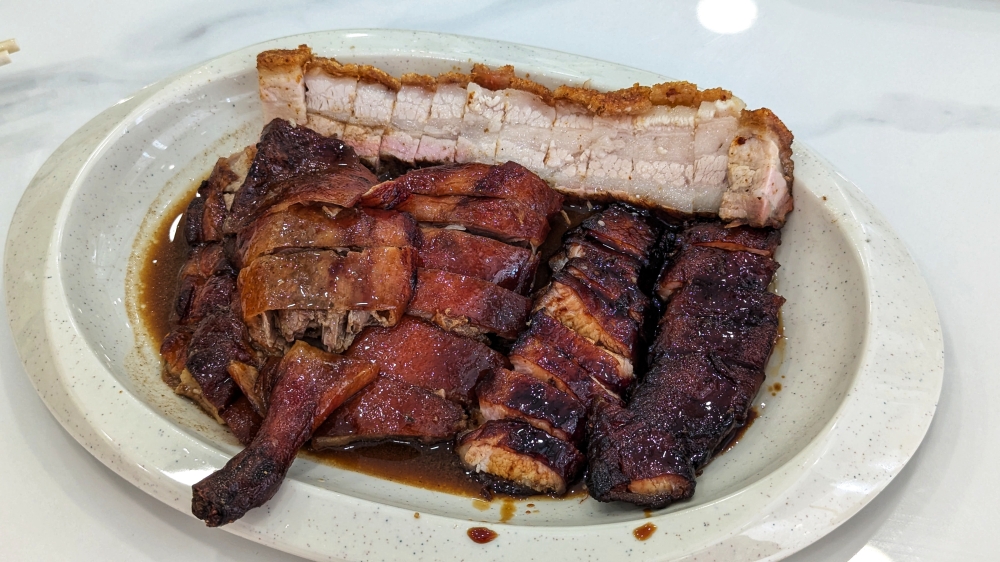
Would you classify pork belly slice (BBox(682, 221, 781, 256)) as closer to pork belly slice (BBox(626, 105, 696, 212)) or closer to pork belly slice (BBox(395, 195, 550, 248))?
pork belly slice (BBox(626, 105, 696, 212))

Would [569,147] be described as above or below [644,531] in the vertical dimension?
above

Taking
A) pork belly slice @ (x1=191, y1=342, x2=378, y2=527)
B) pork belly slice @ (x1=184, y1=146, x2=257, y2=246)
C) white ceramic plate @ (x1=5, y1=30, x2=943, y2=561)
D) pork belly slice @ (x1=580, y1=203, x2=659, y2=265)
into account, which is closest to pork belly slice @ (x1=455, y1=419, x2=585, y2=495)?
white ceramic plate @ (x1=5, y1=30, x2=943, y2=561)

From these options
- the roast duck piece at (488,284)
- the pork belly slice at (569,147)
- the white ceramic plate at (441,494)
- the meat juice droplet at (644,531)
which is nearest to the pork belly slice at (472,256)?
the roast duck piece at (488,284)

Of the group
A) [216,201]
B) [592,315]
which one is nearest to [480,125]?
[592,315]

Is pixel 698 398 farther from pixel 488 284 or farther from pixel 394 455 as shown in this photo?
pixel 394 455

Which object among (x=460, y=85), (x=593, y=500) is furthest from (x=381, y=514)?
(x=460, y=85)

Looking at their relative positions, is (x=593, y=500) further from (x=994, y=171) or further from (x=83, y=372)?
(x=994, y=171)
